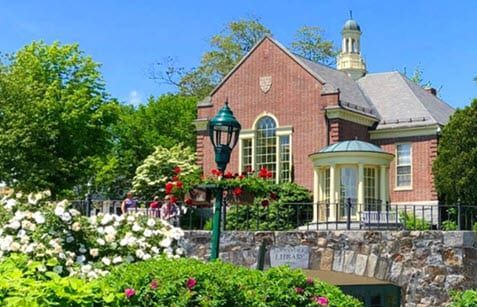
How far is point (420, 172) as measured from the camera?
29.1 m

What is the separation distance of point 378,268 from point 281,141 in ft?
49.1

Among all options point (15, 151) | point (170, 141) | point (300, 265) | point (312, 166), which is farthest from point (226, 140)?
point (170, 141)

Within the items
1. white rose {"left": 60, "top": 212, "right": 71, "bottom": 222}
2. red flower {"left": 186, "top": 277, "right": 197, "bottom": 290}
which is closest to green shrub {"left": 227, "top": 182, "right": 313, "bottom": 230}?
white rose {"left": 60, "top": 212, "right": 71, "bottom": 222}

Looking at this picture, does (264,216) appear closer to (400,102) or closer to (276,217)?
(276,217)

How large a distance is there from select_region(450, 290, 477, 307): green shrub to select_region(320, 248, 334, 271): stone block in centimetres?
246

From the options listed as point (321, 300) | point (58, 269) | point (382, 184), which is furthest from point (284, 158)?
point (321, 300)

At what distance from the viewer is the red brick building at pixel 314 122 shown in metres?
28.7

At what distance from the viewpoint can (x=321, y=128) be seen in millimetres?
28828

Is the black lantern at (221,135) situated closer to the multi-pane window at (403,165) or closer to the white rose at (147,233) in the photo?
the white rose at (147,233)

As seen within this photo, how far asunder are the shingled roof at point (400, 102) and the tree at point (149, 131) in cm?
1275

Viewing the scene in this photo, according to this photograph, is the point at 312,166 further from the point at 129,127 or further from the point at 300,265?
the point at 129,127

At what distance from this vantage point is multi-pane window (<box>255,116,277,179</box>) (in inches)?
1190

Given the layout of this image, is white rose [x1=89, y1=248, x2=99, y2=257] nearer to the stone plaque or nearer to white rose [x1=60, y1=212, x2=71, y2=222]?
white rose [x1=60, y1=212, x2=71, y2=222]

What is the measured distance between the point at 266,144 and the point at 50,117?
880cm
